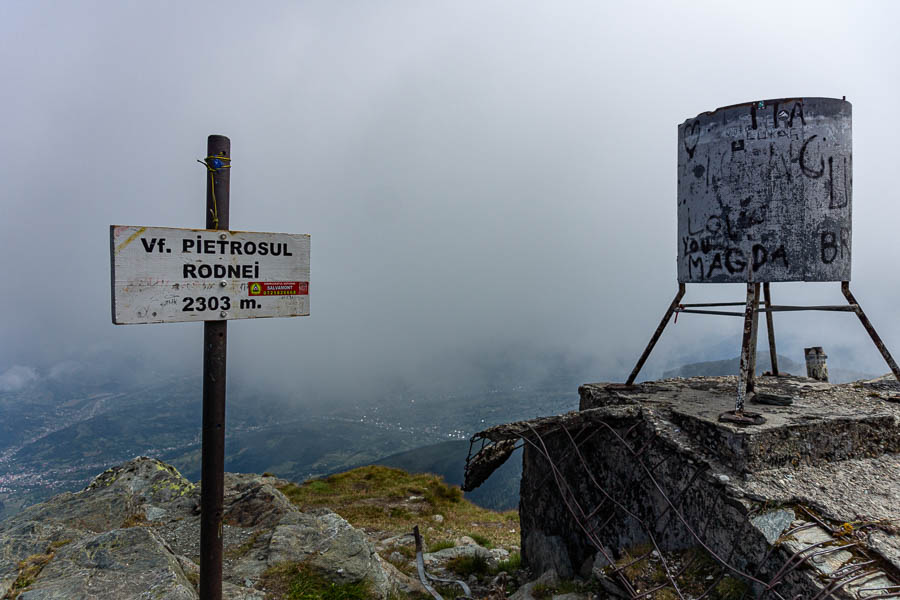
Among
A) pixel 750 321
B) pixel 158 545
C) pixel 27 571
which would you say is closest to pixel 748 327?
pixel 750 321

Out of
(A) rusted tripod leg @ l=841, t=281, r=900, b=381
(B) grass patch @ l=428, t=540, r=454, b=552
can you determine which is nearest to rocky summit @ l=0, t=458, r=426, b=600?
(B) grass patch @ l=428, t=540, r=454, b=552

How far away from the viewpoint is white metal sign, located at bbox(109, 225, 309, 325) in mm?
2902

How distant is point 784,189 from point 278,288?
18.2 ft

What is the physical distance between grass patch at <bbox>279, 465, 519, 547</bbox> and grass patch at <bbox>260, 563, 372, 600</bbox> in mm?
4982

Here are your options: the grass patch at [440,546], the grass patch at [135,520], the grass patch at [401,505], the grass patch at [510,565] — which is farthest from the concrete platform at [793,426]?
the grass patch at [135,520]

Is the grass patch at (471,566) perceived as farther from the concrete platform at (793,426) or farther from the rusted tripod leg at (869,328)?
the rusted tripod leg at (869,328)

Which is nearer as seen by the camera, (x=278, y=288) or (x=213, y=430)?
(x=213, y=430)

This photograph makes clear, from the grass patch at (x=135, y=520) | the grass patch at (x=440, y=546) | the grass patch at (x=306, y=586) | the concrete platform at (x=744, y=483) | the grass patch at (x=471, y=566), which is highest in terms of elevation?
the concrete platform at (x=744, y=483)

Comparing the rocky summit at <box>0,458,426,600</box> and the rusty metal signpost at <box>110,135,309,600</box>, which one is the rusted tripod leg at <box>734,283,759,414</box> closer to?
the rusty metal signpost at <box>110,135,309,600</box>

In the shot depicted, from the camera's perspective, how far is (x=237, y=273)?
336cm

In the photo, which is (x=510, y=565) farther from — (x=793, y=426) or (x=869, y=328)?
(x=869, y=328)

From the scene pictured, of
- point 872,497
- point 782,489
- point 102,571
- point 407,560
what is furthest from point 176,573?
point 872,497

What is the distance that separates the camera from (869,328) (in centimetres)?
532

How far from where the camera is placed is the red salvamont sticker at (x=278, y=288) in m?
3.44
